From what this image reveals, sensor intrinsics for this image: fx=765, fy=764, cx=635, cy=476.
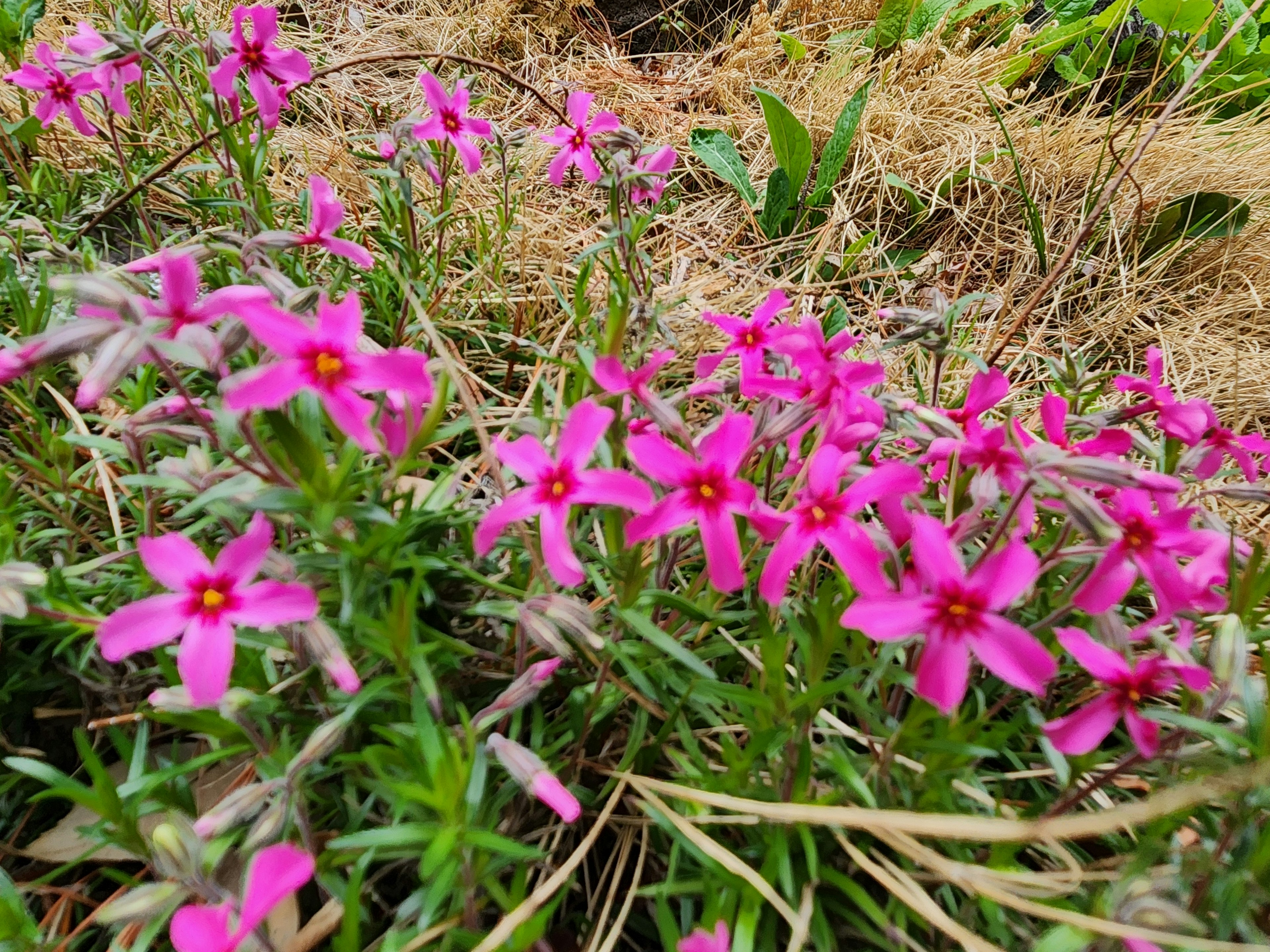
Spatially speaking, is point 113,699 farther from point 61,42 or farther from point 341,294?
point 61,42

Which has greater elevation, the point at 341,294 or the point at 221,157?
the point at 221,157

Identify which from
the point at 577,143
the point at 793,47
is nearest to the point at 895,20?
the point at 793,47

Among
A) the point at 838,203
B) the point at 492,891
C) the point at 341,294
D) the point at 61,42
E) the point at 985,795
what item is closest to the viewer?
the point at 492,891

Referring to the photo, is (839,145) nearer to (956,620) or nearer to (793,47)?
(793,47)

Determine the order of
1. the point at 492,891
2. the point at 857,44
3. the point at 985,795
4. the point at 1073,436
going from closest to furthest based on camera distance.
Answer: the point at 492,891 < the point at 985,795 < the point at 1073,436 < the point at 857,44

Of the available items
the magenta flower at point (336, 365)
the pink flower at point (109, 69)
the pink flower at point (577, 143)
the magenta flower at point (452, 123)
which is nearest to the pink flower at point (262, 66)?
the pink flower at point (109, 69)

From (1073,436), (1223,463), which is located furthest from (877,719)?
(1223,463)
